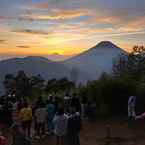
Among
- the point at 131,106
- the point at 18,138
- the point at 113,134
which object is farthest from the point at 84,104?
the point at 18,138

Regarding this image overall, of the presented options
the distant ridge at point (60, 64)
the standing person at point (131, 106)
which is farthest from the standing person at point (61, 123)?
the distant ridge at point (60, 64)

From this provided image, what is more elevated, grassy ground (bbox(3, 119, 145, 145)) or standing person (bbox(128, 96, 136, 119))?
standing person (bbox(128, 96, 136, 119))

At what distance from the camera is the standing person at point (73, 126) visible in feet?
47.6

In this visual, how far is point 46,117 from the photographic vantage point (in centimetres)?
1839

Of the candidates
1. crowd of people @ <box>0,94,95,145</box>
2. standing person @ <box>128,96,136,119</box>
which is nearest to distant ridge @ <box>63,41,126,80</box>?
standing person @ <box>128,96,136,119</box>

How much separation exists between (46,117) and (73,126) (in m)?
3.91

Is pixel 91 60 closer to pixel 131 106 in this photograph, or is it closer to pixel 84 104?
pixel 84 104

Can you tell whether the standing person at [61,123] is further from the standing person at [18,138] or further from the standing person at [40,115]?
the standing person at [18,138]

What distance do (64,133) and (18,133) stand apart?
5017 mm

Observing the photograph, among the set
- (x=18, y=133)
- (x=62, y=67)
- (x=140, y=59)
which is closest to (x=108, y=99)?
(x=140, y=59)

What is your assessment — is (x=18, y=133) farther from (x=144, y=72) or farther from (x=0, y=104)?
(x=144, y=72)

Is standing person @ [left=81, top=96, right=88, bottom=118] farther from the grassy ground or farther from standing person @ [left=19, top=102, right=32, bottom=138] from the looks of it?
standing person @ [left=19, top=102, right=32, bottom=138]

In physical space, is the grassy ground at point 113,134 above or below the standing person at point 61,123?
below

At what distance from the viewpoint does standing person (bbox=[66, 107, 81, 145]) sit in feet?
47.6
